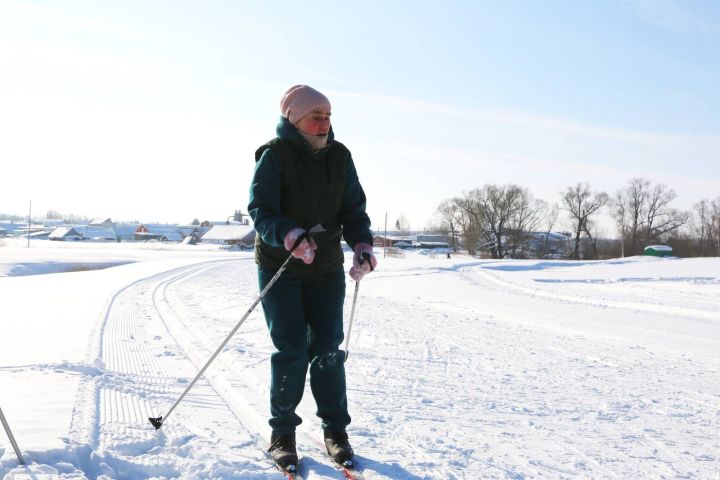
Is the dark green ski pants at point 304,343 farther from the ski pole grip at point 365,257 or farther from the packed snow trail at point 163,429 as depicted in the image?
the packed snow trail at point 163,429

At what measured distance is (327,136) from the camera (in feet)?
11.2

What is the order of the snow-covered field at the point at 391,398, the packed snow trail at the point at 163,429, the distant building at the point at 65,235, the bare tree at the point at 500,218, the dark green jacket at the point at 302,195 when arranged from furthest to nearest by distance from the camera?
the distant building at the point at 65,235, the bare tree at the point at 500,218, the dark green jacket at the point at 302,195, the snow-covered field at the point at 391,398, the packed snow trail at the point at 163,429

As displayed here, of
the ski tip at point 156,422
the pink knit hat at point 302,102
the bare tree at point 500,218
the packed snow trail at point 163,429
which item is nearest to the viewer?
the packed snow trail at point 163,429

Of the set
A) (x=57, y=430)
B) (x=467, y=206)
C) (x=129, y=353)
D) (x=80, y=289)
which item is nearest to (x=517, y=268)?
(x=80, y=289)

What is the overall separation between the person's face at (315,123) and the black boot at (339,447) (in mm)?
1654

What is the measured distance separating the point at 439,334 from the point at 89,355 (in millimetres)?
4593

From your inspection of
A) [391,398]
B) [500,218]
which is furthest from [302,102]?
[500,218]

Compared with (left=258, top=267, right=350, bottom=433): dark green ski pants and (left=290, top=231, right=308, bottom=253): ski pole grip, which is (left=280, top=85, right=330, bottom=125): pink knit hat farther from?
(left=258, top=267, right=350, bottom=433): dark green ski pants

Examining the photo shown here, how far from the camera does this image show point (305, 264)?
3285 millimetres

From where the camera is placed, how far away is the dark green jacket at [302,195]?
3195mm

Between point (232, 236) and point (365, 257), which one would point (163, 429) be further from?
point (232, 236)

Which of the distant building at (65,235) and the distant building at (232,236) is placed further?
the distant building at (65,235)

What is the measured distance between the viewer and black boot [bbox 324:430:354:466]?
122 inches

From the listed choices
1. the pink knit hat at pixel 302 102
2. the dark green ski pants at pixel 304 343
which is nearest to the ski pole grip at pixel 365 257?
the dark green ski pants at pixel 304 343
